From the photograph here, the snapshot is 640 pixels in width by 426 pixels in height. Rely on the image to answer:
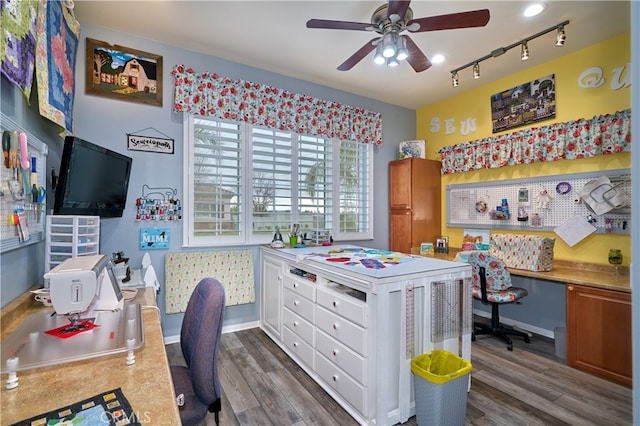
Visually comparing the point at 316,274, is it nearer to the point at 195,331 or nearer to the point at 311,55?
the point at 195,331

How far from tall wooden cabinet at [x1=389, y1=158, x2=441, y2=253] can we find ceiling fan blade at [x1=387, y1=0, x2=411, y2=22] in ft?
7.88

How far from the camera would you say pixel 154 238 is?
2.97 meters

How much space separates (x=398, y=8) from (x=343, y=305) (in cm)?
196

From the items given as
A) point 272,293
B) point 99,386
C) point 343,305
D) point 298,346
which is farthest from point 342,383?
point 99,386

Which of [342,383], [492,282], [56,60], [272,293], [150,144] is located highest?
[56,60]

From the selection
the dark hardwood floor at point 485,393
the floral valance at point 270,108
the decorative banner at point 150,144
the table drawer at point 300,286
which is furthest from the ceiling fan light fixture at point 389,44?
the dark hardwood floor at point 485,393

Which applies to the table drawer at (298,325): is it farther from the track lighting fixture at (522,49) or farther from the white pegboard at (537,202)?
the track lighting fixture at (522,49)

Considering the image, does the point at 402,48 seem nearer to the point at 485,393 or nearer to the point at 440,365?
the point at 440,365

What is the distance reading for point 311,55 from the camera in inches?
126

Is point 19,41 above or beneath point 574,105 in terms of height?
beneath

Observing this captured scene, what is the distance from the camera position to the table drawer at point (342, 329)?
1.91 metres

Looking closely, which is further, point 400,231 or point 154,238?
point 400,231

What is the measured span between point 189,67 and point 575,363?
4491 mm

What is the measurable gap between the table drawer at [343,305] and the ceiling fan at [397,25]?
5.75 feet
